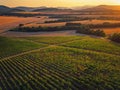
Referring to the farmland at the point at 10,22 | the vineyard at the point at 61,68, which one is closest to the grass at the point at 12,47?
the vineyard at the point at 61,68

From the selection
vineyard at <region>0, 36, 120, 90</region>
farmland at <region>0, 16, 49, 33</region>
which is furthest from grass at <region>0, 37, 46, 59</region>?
farmland at <region>0, 16, 49, 33</region>

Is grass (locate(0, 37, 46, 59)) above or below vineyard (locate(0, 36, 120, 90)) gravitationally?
below

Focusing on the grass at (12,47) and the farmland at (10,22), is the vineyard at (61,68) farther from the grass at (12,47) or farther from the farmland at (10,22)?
the farmland at (10,22)

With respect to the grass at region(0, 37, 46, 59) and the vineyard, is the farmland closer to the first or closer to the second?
the grass at region(0, 37, 46, 59)

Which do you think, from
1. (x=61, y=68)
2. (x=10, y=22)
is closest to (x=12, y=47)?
(x=61, y=68)

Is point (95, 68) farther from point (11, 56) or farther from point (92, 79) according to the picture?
point (11, 56)

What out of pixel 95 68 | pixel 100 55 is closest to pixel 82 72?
pixel 95 68

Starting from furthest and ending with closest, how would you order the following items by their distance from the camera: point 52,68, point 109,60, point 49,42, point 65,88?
1. point 49,42
2. point 109,60
3. point 52,68
4. point 65,88

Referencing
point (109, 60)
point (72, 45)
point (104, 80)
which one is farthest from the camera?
point (72, 45)
